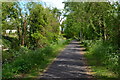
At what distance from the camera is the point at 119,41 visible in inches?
270

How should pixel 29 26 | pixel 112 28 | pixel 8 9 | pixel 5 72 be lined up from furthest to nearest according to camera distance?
pixel 29 26, pixel 8 9, pixel 112 28, pixel 5 72

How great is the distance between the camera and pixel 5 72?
6672 mm

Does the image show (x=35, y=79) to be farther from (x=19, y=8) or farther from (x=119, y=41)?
(x=19, y=8)

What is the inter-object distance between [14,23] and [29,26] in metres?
1.58

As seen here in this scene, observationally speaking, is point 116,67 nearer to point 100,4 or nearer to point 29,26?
point 100,4

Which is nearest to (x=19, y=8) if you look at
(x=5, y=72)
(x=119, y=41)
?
(x=5, y=72)

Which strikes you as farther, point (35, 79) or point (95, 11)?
point (95, 11)

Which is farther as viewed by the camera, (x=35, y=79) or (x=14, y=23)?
(x=14, y=23)

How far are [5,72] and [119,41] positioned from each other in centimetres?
417

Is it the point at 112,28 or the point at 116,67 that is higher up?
the point at 112,28

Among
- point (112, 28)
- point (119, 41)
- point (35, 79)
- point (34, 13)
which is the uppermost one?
point (34, 13)

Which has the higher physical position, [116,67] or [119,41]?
[119,41]

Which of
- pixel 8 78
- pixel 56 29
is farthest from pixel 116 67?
pixel 56 29

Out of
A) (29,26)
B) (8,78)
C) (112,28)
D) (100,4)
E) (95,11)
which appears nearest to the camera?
(8,78)
